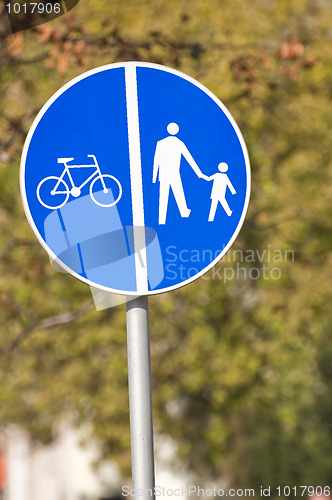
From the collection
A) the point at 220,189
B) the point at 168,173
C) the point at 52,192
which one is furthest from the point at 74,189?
the point at 220,189

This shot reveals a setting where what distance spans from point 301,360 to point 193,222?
33.2 ft

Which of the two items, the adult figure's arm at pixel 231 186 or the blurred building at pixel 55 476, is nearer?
the adult figure's arm at pixel 231 186

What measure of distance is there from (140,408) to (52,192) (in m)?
0.69

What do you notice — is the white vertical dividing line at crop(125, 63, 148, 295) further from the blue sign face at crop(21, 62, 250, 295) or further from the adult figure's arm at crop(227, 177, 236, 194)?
the adult figure's arm at crop(227, 177, 236, 194)

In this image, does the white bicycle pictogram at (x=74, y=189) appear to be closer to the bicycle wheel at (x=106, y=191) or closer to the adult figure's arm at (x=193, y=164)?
the bicycle wheel at (x=106, y=191)

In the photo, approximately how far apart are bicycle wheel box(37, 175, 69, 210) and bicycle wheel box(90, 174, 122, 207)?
83mm

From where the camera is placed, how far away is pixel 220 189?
110 inches

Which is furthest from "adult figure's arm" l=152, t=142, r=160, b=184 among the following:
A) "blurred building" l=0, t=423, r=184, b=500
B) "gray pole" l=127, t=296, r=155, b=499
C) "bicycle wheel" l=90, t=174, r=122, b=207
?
"blurred building" l=0, t=423, r=184, b=500

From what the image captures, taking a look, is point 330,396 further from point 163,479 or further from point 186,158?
point 186,158

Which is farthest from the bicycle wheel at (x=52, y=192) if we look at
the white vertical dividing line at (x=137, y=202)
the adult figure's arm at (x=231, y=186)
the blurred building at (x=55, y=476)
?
the blurred building at (x=55, y=476)

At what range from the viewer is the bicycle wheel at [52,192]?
2.68 metres

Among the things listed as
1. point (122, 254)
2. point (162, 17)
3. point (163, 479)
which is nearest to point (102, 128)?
point (122, 254)

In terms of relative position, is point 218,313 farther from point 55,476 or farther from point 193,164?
point 55,476

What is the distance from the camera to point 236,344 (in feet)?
40.7
